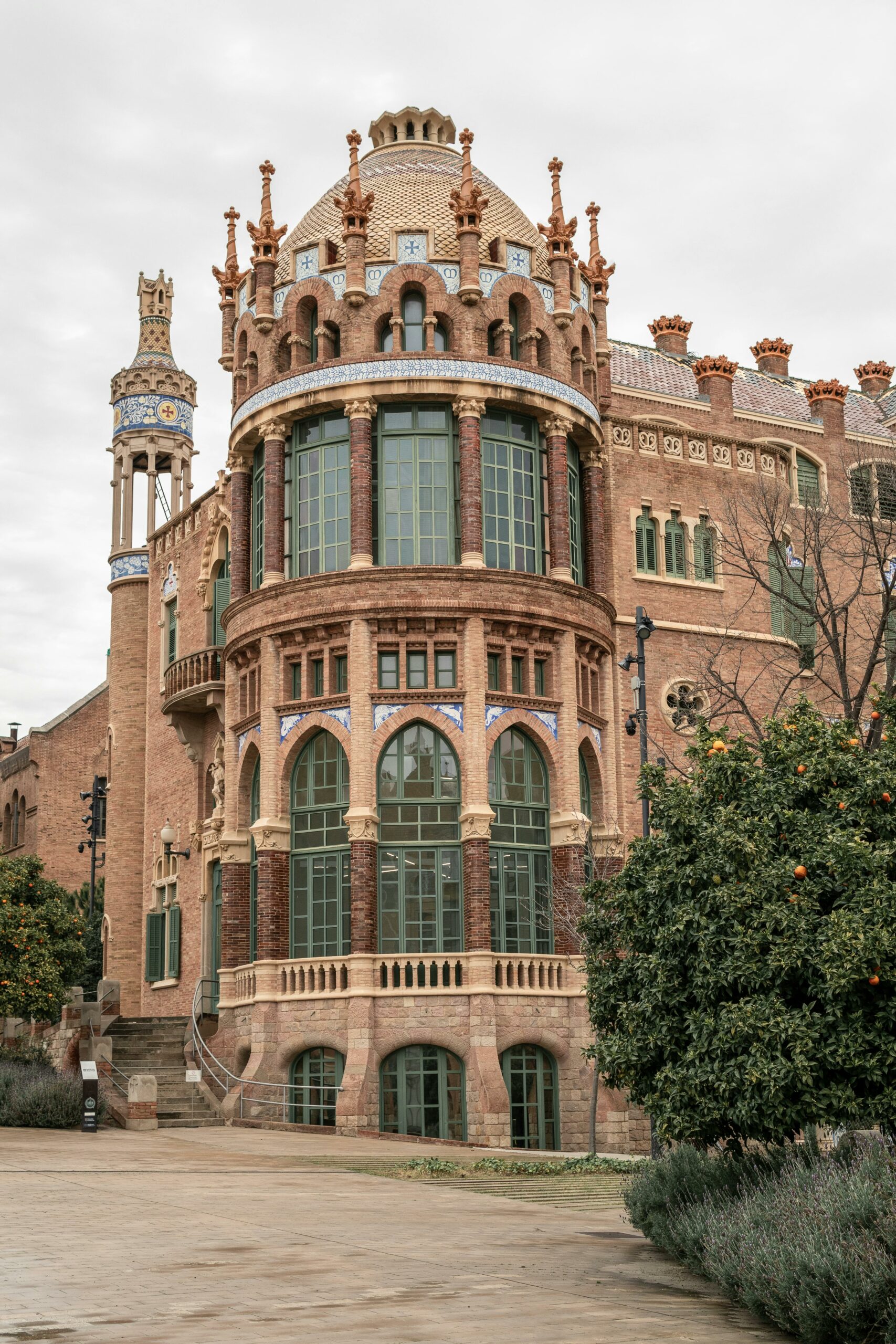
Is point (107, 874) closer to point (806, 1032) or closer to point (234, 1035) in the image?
point (234, 1035)

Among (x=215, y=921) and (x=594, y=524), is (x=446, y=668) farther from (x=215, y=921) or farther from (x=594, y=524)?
(x=215, y=921)

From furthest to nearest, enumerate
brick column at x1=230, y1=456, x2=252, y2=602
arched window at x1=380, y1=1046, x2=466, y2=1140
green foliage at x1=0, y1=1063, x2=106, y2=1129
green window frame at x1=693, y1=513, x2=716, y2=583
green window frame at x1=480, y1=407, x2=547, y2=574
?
green window frame at x1=693, y1=513, x2=716, y2=583
brick column at x1=230, y1=456, x2=252, y2=602
green window frame at x1=480, y1=407, x2=547, y2=574
arched window at x1=380, y1=1046, x2=466, y2=1140
green foliage at x1=0, y1=1063, x2=106, y2=1129

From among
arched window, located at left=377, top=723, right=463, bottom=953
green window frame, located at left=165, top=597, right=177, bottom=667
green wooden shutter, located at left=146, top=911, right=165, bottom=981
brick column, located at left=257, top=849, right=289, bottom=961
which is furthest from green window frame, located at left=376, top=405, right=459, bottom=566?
green wooden shutter, located at left=146, top=911, right=165, bottom=981

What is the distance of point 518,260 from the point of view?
110 feet

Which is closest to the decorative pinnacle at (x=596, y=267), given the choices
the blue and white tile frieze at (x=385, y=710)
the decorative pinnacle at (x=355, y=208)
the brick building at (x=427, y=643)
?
the brick building at (x=427, y=643)

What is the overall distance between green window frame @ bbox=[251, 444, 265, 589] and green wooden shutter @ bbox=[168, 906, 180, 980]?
31.4 ft

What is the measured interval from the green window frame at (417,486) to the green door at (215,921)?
9.22 meters

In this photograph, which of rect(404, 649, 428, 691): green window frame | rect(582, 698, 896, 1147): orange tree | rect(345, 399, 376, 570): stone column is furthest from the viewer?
rect(345, 399, 376, 570): stone column

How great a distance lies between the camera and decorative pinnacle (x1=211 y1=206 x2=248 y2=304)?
36.2m

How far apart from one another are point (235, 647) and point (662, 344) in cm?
1929

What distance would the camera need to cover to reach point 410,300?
33000 millimetres

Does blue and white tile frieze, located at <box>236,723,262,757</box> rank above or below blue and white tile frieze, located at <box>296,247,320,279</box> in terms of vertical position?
below

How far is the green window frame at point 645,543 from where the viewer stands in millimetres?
35875

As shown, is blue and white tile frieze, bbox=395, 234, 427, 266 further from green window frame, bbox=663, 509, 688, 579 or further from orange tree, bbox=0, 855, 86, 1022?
orange tree, bbox=0, 855, 86, 1022
